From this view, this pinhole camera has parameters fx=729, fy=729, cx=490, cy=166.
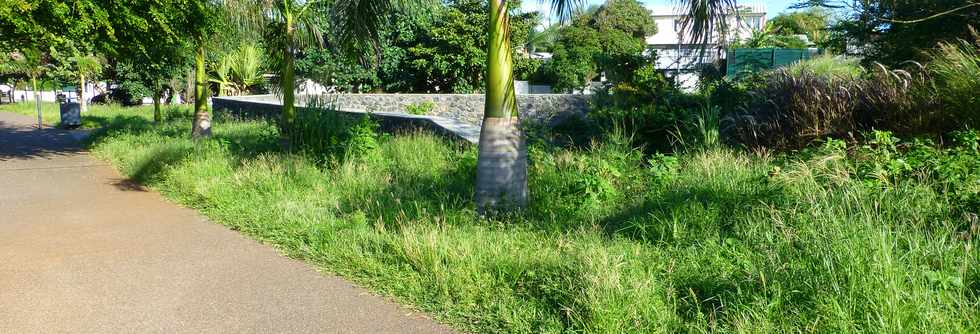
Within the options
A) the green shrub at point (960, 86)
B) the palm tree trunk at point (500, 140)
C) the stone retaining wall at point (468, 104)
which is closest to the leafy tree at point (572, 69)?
the stone retaining wall at point (468, 104)

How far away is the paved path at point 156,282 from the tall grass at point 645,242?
0.27 m

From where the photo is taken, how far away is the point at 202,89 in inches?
573

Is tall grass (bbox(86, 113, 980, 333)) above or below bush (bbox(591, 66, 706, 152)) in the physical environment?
below

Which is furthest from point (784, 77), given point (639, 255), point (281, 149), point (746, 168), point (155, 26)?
point (155, 26)

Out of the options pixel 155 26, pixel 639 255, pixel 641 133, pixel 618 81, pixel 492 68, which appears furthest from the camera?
pixel 618 81

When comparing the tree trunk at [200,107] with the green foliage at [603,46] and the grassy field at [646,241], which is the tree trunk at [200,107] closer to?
the grassy field at [646,241]

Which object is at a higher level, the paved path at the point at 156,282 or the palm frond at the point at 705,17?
the palm frond at the point at 705,17

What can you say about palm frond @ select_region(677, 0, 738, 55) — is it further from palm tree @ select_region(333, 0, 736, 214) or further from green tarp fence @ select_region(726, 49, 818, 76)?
green tarp fence @ select_region(726, 49, 818, 76)

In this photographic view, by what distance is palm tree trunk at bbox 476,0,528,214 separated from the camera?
669 cm

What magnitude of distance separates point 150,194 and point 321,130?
8.42ft

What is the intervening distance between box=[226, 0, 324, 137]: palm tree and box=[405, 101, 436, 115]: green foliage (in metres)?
7.71

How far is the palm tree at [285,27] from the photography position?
11281mm

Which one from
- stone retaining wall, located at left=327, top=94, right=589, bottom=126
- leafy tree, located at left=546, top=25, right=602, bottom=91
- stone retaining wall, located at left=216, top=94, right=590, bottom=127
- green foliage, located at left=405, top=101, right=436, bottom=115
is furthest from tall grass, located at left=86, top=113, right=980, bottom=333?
leafy tree, located at left=546, top=25, right=602, bottom=91

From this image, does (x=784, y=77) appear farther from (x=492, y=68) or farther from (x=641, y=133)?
(x=492, y=68)
